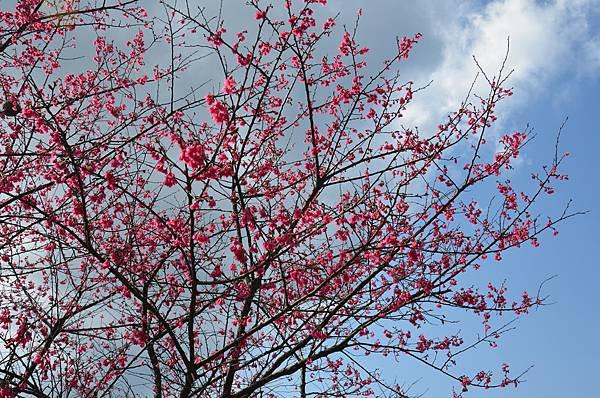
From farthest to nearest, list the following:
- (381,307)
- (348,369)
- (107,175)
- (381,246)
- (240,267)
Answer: (348,369), (381,307), (240,267), (381,246), (107,175)

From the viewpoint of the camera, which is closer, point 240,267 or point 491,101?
point 240,267

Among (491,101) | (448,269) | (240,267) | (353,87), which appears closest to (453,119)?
(491,101)

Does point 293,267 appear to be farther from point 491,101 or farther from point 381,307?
point 491,101

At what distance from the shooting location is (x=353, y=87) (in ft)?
24.6

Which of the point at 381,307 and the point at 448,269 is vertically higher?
the point at 448,269

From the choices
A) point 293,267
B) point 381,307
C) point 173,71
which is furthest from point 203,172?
point 381,307

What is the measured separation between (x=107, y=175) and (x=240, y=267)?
232cm

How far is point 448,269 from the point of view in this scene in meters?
7.42

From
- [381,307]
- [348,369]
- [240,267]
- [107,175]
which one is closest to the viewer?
[107,175]

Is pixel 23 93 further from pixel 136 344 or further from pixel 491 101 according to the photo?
pixel 491 101

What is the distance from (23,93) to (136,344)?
3659mm

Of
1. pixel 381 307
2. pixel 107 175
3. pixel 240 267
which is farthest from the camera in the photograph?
pixel 381 307

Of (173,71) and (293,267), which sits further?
(173,71)

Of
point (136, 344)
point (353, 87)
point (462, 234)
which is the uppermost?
point (353, 87)
